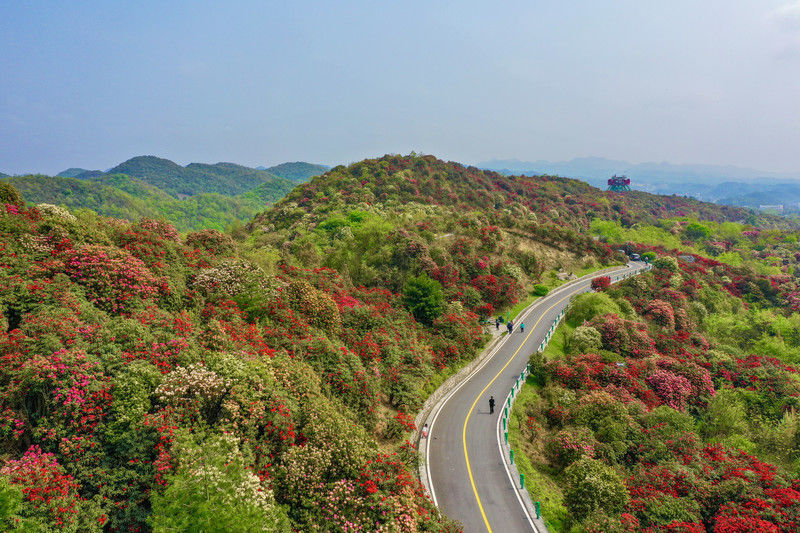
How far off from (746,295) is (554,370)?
42.5m

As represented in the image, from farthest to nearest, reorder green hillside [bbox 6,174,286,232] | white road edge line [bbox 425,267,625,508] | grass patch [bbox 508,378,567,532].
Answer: green hillside [bbox 6,174,286,232] < white road edge line [bbox 425,267,625,508] < grass patch [bbox 508,378,567,532]

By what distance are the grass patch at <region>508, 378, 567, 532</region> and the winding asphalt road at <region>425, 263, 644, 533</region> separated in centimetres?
62

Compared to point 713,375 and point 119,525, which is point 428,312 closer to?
point 713,375

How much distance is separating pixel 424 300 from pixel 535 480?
1664 cm

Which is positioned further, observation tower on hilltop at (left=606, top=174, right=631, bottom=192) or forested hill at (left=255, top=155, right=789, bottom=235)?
observation tower on hilltop at (left=606, top=174, right=631, bottom=192)

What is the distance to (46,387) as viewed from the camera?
34.3 ft

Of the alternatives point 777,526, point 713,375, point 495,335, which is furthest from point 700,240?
point 777,526

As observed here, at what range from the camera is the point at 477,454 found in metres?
19.4

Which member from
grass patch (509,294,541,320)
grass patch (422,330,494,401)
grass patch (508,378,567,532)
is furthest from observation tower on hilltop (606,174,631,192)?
grass patch (508,378,567,532)

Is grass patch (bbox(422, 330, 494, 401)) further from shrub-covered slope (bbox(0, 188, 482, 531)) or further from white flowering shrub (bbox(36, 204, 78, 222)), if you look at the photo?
white flowering shrub (bbox(36, 204, 78, 222))

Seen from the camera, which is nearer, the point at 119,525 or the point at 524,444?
the point at 119,525

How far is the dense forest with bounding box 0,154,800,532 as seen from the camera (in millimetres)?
10039

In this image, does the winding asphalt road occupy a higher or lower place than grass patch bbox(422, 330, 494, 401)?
lower

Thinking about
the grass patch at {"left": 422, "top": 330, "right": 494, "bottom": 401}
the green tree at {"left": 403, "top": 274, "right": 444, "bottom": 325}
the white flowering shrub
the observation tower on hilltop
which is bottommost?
the grass patch at {"left": 422, "top": 330, "right": 494, "bottom": 401}
